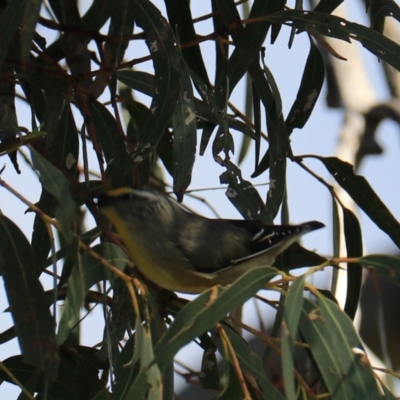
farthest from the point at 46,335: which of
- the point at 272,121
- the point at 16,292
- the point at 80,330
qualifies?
the point at 80,330

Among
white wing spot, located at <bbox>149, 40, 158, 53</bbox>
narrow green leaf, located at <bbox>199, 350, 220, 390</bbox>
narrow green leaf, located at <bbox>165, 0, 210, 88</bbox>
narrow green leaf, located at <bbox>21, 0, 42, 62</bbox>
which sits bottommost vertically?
narrow green leaf, located at <bbox>199, 350, 220, 390</bbox>

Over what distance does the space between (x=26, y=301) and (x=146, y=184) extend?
0.55 meters

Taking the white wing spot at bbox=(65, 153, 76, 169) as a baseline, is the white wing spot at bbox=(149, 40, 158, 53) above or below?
above

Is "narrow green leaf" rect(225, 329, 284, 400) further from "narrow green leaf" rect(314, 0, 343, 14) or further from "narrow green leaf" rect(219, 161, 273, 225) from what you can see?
"narrow green leaf" rect(314, 0, 343, 14)

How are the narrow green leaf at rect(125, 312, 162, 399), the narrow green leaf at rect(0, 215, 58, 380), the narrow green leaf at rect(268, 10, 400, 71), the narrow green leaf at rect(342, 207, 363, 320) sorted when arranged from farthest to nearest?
the narrow green leaf at rect(342, 207, 363, 320) < the narrow green leaf at rect(268, 10, 400, 71) < the narrow green leaf at rect(0, 215, 58, 380) < the narrow green leaf at rect(125, 312, 162, 399)

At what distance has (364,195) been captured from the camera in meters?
1.96

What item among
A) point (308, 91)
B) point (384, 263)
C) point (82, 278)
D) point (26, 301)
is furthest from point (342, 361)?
point (308, 91)

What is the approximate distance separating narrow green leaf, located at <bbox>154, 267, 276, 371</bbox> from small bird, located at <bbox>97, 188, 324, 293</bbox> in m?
0.50

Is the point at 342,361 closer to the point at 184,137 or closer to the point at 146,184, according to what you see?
the point at 184,137

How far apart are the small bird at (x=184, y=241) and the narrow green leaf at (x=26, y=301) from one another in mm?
272

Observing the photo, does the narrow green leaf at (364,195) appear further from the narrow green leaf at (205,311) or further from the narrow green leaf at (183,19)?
the narrow green leaf at (205,311)

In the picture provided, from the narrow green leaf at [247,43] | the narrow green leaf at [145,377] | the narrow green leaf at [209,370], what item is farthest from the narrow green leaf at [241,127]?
the narrow green leaf at [145,377]

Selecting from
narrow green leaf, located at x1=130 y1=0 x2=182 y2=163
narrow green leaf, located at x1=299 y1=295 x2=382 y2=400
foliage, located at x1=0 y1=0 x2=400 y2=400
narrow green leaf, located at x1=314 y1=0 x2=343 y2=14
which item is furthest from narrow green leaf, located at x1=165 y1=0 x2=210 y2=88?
narrow green leaf, located at x1=299 y1=295 x2=382 y2=400

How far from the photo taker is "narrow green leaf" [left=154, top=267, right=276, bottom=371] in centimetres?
120
